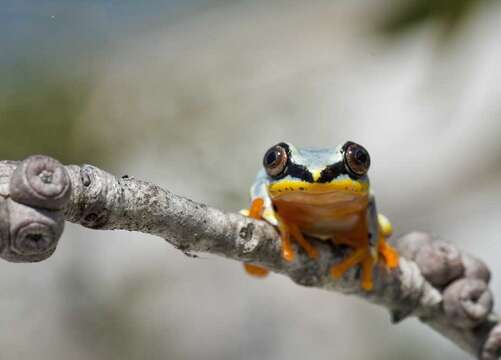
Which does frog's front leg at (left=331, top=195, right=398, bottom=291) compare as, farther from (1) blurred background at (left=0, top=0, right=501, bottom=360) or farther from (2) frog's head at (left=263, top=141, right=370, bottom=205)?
(1) blurred background at (left=0, top=0, right=501, bottom=360)

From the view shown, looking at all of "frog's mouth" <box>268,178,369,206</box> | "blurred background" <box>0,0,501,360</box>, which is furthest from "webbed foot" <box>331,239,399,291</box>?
"blurred background" <box>0,0,501,360</box>

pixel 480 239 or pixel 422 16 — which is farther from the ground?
pixel 422 16

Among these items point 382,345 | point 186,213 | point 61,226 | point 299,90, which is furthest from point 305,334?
point 61,226

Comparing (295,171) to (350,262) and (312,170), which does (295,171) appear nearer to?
(312,170)

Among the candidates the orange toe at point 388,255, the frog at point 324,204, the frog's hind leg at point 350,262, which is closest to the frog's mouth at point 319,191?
the frog at point 324,204

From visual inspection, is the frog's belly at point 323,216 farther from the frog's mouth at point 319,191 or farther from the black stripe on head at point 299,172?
the black stripe on head at point 299,172

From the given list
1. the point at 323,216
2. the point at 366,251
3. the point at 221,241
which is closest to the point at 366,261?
the point at 366,251

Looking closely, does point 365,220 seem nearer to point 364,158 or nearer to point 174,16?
point 364,158
